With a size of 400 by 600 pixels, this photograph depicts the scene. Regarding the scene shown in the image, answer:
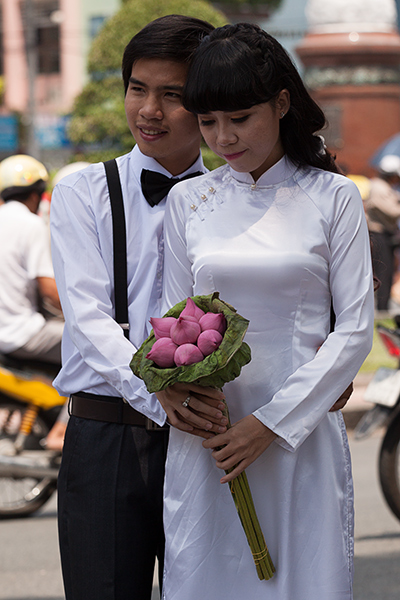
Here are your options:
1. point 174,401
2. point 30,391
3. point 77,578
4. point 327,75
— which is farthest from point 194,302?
point 327,75

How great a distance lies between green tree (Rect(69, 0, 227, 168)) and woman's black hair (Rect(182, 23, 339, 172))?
14.2 metres

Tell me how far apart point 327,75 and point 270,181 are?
50.3ft

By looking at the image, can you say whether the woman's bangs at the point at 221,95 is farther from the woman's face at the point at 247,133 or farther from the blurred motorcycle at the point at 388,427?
the blurred motorcycle at the point at 388,427

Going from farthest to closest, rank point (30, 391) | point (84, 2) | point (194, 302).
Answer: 1. point (84, 2)
2. point (30, 391)
3. point (194, 302)

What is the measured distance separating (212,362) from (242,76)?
2.02 feet

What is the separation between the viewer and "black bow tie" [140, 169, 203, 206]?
2.33 m

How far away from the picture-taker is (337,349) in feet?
6.47

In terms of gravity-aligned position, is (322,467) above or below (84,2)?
above

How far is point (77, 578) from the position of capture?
2.24 metres

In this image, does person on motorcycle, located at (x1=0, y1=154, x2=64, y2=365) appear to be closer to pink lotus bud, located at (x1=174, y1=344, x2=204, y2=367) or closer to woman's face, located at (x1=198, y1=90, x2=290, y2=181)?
woman's face, located at (x1=198, y1=90, x2=290, y2=181)

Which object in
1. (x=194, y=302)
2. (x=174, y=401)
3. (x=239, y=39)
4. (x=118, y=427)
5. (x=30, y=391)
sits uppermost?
(x=239, y=39)

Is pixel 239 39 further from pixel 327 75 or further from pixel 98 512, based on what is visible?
pixel 327 75

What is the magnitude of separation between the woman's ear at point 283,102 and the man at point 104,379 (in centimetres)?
27

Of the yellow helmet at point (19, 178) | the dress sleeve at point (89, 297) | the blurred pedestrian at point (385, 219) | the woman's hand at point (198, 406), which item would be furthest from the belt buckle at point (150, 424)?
the blurred pedestrian at point (385, 219)
